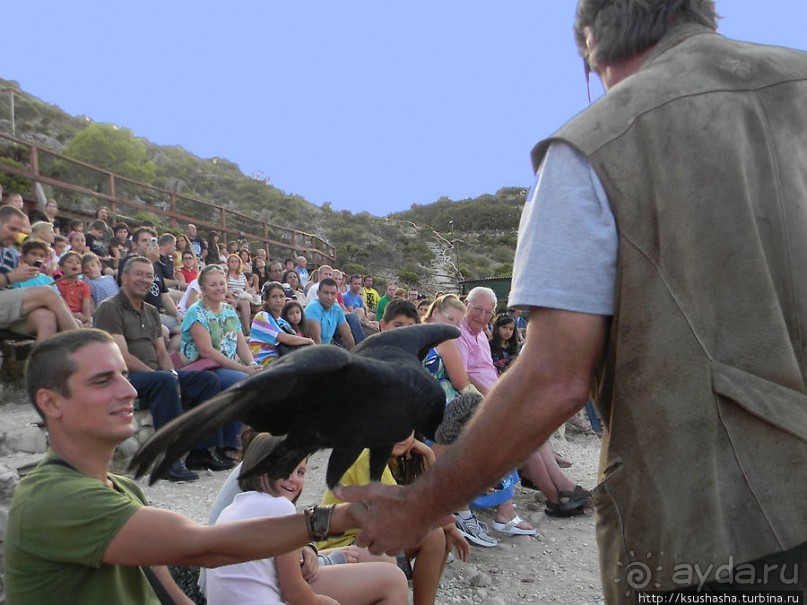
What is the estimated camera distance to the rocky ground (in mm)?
4285

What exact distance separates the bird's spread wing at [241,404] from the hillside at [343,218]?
28117mm

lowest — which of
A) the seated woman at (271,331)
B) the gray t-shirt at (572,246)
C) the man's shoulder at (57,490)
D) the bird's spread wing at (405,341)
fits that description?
the seated woman at (271,331)

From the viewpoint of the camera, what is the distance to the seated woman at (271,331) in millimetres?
6043

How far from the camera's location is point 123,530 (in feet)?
5.90

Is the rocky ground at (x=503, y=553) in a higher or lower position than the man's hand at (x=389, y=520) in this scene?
lower

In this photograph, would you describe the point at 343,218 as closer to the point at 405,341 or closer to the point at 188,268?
the point at 188,268

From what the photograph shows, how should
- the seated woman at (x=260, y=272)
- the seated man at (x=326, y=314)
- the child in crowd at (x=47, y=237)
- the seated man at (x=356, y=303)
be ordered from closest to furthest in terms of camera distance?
the child in crowd at (x=47, y=237)
the seated man at (x=326, y=314)
the seated man at (x=356, y=303)
the seated woman at (x=260, y=272)

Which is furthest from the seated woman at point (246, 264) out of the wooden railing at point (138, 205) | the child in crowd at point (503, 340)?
the child in crowd at point (503, 340)

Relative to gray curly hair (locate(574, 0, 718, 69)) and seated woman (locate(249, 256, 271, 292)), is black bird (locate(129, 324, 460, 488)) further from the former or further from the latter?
seated woman (locate(249, 256, 271, 292))

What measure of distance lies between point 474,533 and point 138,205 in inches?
572

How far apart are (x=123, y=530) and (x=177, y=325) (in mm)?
5769

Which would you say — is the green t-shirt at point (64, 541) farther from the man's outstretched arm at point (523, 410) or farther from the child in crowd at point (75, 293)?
the child in crowd at point (75, 293)

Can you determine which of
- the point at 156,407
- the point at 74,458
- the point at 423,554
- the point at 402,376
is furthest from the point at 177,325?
the point at 402,376

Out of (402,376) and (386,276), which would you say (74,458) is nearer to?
(402,376)
